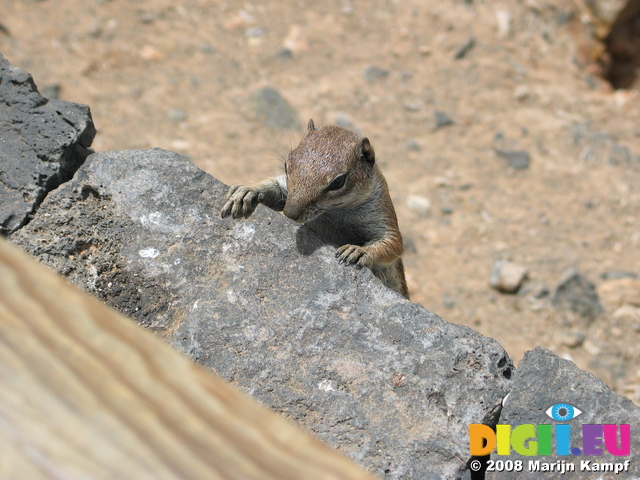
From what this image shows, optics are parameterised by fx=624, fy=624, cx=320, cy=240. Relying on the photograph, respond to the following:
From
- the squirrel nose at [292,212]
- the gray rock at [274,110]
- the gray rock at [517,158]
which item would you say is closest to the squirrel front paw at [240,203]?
the squirrel nose at [292,212]

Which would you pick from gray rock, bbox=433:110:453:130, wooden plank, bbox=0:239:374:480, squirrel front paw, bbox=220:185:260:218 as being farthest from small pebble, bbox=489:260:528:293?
wooden plank, bbox=0:239:374:480

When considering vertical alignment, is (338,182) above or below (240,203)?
below

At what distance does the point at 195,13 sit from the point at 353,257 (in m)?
5.89

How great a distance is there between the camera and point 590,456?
207 centimetres

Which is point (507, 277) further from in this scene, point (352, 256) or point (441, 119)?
point (352, 256)

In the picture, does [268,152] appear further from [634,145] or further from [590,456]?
[590,456]

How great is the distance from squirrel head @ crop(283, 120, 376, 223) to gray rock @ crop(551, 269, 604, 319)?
256 centimetres

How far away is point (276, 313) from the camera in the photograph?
235 cm

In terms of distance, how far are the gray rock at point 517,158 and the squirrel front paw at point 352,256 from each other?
13.9ft

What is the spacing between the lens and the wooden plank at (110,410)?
73 cm

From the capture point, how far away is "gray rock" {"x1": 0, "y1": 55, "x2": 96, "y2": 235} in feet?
8.21

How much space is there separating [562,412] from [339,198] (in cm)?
142

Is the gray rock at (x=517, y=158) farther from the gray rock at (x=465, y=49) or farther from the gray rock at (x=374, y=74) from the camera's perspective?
the gray rock at (x=374, y=74)

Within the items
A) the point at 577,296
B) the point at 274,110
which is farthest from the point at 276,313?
the point at 274,110
